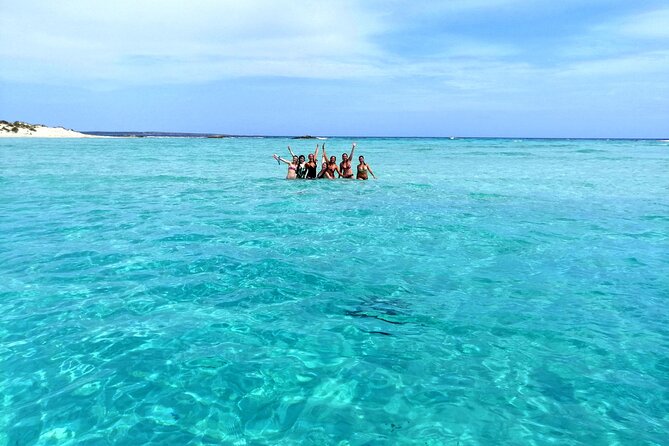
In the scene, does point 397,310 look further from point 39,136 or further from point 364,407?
point 39,136

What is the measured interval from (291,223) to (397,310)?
7056mm

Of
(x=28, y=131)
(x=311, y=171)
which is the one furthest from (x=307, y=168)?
(x=28, y=131)

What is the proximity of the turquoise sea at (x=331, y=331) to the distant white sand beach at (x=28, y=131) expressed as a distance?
88021mm

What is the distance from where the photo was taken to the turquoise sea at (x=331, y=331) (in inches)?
191

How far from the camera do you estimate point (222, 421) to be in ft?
15.9

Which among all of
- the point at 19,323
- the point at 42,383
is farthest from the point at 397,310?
the point at 19,323

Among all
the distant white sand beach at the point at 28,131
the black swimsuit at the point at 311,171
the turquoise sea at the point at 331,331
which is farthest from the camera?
the distant white sand beach at the point at 28,131

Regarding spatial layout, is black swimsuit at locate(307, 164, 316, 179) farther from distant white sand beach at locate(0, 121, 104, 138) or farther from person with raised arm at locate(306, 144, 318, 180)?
distant white sand beach at locate(0, 121, 104, 138)

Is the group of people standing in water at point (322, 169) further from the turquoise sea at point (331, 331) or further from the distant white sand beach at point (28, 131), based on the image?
the distant white sand beach at point (28, 131)

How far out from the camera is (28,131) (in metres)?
87.8

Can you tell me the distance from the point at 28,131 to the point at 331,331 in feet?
336

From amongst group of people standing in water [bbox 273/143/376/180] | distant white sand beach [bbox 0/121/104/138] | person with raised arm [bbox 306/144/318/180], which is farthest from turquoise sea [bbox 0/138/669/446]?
distant white sand beach [bbox 0/121/104/138]

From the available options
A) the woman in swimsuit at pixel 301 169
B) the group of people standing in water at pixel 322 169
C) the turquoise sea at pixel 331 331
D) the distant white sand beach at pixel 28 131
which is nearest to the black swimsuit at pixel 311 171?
the group of people standing in water at pixel 322 169

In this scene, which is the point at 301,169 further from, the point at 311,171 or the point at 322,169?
the point at 322,169
